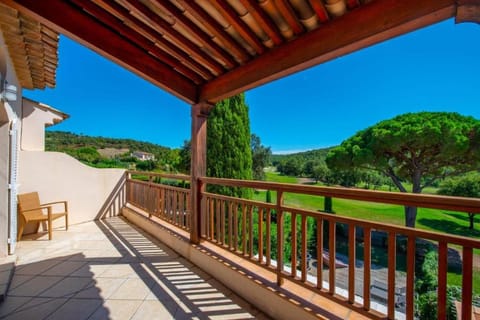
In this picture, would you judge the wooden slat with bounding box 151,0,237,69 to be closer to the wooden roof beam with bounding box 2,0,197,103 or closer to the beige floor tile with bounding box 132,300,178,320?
the wooden roof beam with bounding box 2,0,197,103

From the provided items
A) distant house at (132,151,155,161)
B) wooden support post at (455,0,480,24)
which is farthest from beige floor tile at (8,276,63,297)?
distant house at (132,151,155,161)

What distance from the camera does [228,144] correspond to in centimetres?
840

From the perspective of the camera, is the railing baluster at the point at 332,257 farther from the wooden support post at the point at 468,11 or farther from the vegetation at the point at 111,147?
the vegetation at the point at 111,147

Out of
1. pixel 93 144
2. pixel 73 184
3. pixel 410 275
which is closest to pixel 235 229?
pixel 410 275

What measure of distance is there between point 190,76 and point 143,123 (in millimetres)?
32690

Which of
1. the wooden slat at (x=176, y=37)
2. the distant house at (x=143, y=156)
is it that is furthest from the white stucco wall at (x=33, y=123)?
the distant house at (x=143, y=156)

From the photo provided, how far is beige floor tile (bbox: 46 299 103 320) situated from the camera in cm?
209

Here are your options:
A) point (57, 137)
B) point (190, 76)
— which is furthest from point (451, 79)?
point (57, 137)

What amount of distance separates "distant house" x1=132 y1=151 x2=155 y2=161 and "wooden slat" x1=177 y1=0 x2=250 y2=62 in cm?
1933

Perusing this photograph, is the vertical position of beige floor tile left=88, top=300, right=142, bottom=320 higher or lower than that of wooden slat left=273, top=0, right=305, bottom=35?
lower

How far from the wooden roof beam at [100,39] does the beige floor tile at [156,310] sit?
2.31 m

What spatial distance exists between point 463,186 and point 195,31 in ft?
57.2

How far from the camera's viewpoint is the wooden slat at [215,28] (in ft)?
5.70

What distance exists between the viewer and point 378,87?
109 ft
